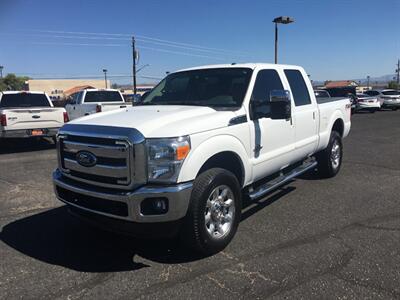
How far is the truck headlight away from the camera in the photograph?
344 centimetres

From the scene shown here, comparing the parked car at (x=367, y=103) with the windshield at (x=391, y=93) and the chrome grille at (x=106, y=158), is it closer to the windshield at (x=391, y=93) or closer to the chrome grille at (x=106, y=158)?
the windshield at (x=391, y=93)

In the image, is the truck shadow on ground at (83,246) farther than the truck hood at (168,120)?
Yes

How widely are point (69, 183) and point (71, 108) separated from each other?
11.4 meters

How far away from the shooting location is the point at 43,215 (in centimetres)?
533

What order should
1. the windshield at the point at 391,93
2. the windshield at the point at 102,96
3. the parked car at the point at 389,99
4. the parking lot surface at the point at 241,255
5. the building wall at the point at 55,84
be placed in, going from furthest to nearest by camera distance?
the building wall at the point at 55,84
the windshield at the point at 391,93
the parked car at the point at 389,99
the windshield at the point at 102,96
the parking lot surface at the point at 241,255

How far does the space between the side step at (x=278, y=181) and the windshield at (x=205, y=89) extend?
1.06 m

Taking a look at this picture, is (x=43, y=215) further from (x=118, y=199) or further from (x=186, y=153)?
(x=186, y=153)

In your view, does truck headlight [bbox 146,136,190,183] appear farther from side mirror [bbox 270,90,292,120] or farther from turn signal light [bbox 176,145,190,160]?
side mirror [bbox 270,90,292,120]

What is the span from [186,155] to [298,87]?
3.09 meters

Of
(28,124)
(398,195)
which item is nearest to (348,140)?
(398,195)

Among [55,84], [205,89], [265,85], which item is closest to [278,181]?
[265,85]

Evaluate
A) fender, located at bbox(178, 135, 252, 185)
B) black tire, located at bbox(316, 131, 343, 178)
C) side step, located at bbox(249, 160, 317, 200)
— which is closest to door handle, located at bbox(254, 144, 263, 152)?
fender, located at bbox(178, 135, 252, 185)

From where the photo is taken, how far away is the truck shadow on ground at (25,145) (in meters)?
11.8

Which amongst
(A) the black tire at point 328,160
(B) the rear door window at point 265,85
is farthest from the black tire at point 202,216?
(A) the black tire at point 328,160
